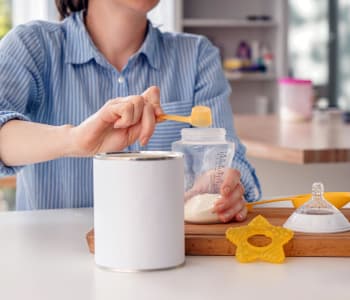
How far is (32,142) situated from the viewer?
128cm

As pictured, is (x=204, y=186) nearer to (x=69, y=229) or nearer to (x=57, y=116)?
(x=69, y=229)

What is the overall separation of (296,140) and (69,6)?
2.86 feet

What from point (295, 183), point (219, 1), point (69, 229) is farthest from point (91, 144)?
point (219, 1)

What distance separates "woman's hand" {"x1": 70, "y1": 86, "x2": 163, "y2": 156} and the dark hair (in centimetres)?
65

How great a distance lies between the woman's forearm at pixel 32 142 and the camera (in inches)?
47.7

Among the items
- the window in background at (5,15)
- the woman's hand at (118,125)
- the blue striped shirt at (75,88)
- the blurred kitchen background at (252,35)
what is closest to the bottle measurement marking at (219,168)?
the woman's hand at (118,125)

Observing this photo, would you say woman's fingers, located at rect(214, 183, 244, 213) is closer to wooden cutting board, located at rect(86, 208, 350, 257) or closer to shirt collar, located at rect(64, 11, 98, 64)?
wooden cutting board, located at rect(86, 208, 350, 257)

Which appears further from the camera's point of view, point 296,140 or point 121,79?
point 296,140

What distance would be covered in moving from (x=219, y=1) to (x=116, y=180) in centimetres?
→ 448

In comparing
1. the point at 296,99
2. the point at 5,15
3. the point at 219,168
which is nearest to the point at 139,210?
the point at 219,168

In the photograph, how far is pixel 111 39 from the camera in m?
1.70

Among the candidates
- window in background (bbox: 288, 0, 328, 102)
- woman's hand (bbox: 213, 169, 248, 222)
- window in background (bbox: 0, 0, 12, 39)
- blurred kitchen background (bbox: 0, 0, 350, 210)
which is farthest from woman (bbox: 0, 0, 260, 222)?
window in background (bbox: 288, 0, 328, 102)

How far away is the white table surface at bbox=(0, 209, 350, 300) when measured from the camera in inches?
33.6

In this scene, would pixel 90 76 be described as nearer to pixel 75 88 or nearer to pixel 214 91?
pixel 75 88
